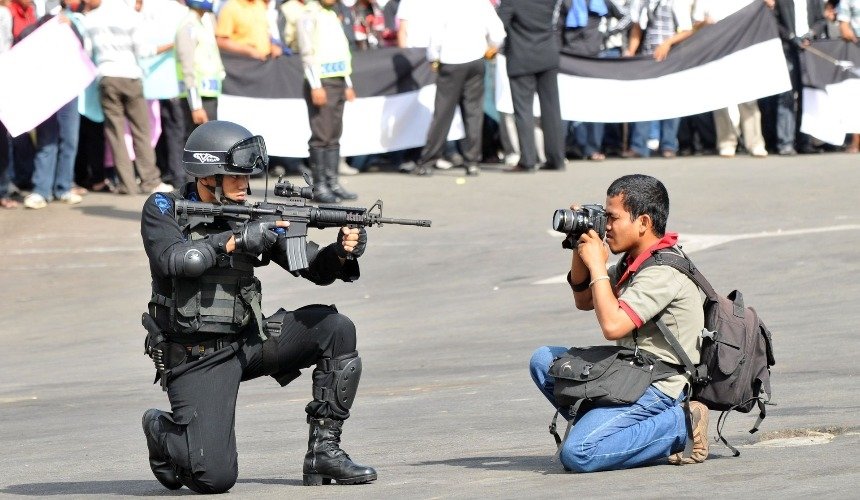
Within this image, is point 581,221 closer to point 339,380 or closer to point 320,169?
point 339,380

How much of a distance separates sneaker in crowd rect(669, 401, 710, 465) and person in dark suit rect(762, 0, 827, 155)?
40.1 feet

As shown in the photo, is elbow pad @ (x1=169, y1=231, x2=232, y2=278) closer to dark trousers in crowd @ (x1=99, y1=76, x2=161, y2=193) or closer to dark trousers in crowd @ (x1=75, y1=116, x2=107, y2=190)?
dark trousers in crowd @ (x1=99, y1=76, x2=161, y2=193)

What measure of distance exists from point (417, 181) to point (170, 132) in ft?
8.87

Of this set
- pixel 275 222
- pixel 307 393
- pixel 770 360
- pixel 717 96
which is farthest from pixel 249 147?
pixel 717 96

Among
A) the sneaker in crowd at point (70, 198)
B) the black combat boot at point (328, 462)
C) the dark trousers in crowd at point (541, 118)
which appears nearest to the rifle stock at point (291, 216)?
the black combat boot at point (328, 462)

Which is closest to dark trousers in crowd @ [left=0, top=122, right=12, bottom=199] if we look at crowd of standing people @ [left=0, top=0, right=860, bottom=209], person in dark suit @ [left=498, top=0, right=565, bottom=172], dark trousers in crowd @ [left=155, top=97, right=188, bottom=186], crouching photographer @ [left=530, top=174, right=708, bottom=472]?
crowd of standing people @ [left=0, top=0, right=860, bottom=209]

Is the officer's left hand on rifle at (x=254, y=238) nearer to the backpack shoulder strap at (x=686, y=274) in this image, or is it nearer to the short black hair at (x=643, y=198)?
the short black hair at (x=643, y=198)

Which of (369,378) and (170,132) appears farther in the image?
(170,132)

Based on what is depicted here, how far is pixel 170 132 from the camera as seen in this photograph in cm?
1623

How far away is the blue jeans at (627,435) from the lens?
6086 millimetres

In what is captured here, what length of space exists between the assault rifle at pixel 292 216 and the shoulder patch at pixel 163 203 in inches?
1.7

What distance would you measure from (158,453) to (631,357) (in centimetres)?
198

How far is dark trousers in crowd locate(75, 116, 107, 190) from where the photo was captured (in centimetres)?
1617

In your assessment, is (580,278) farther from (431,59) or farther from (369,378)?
(431,59)
